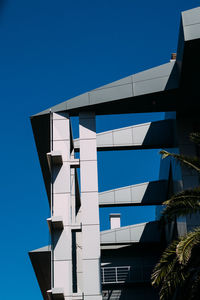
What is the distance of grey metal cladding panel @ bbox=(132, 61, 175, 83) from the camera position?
2220cm

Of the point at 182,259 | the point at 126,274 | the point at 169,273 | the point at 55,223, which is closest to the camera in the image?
the point at 182,259

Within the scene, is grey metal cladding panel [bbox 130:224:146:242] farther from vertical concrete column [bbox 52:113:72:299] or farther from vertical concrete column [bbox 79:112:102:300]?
vertical concrete column [bbox 52:113:72:299]

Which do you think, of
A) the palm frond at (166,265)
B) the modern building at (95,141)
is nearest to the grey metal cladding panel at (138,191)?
the modern building at (95,141)

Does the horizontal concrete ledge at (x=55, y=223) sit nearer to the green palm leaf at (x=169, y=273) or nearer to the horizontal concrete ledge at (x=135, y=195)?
the green palm leaf at (x=169, y=273)

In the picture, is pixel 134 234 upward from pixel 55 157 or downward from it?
downward

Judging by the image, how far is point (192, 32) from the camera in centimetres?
1902

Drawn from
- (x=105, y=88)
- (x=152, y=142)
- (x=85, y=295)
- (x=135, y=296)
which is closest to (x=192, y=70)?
(x=105, y=88)

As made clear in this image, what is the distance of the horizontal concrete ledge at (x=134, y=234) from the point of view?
31.9 m

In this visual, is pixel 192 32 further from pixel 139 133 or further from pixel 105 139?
pixel 105 139

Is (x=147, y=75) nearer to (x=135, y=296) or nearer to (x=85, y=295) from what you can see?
(x=85, y=295)

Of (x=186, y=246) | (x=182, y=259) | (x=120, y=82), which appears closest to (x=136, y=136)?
(x=120, y=82)

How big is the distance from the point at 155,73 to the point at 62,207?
6.89 m

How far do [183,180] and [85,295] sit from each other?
6949 mm

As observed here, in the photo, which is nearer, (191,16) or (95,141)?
(191,16)
